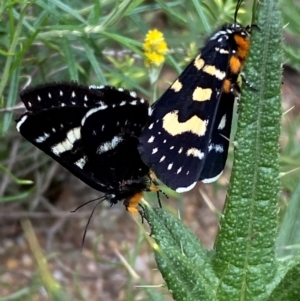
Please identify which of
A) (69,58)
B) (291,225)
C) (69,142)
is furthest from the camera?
(69,58)

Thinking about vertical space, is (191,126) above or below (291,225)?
above

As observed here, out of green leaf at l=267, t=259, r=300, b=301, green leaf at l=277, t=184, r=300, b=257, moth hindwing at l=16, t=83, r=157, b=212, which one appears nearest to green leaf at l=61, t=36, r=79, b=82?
moth hindwing at l=16, t=83, r=157, b=212

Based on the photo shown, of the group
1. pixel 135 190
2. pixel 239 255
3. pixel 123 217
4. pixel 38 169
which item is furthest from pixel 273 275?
pixel 123 217

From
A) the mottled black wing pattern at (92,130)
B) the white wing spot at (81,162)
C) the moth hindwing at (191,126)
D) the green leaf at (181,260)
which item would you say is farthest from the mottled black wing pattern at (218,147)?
the green leaf at (181,260)

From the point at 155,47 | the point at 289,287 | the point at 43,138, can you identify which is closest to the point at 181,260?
the point at 289,287

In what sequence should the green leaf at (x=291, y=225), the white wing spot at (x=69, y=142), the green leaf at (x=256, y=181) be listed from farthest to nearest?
the white wing spot at (x=69, y=142) → the green leaf at (x=291, y=225) → the green leaf at (x=256, y=181)

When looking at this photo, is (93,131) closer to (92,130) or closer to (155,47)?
(92,130)

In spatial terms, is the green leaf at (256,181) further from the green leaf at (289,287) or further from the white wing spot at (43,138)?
the white wing spot at (43,138)
